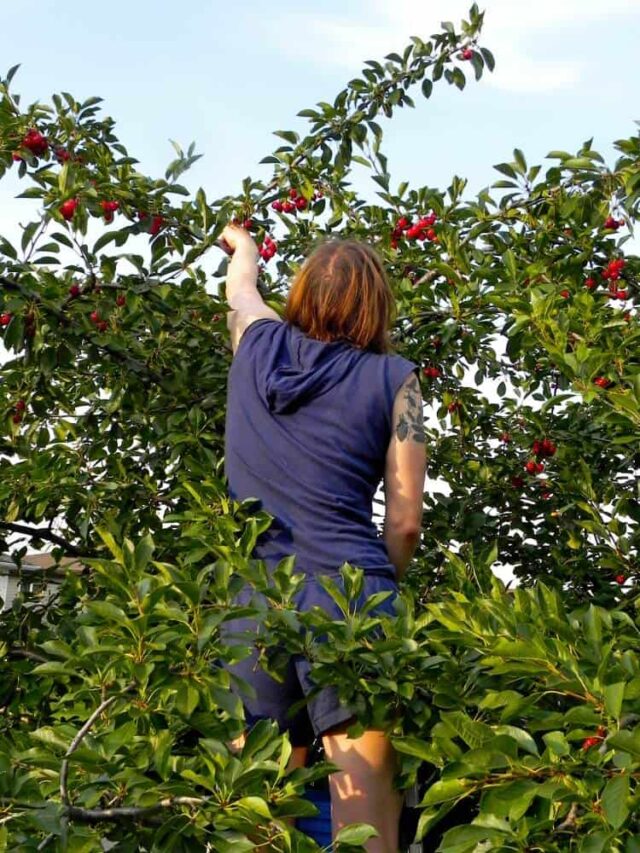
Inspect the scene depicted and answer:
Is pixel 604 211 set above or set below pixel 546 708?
above

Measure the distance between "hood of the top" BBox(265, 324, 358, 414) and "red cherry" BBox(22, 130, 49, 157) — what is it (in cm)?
123

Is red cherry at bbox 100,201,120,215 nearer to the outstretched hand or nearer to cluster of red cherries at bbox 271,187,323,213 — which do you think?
the outstretched hand

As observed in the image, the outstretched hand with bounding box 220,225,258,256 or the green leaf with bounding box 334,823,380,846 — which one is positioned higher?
the outstretched hand with bounding box 220,225,258,256

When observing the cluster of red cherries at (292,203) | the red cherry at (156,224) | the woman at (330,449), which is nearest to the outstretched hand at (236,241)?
the red cherry at (156,224)

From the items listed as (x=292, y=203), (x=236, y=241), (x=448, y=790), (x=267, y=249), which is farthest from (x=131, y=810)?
(x=292, y=203)

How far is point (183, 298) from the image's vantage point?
10.9 ft

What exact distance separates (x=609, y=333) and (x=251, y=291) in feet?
3.19

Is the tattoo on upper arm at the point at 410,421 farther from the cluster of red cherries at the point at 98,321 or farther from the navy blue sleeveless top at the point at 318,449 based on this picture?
the cluster of red cherries at the point at 98,321

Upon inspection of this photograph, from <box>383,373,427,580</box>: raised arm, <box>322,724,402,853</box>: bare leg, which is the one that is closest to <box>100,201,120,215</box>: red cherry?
<box>383,373,427,580</box>: raised arm

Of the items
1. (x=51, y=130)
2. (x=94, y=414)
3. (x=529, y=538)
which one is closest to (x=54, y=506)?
(x=94, y=414)

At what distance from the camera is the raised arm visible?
2334 mm

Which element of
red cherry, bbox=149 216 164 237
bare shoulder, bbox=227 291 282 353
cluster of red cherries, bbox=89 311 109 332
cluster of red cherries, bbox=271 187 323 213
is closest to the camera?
bare shoulder, bbox=227 291 282 353

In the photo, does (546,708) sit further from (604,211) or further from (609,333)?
(604,211)

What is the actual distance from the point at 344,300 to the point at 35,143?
129 cm
